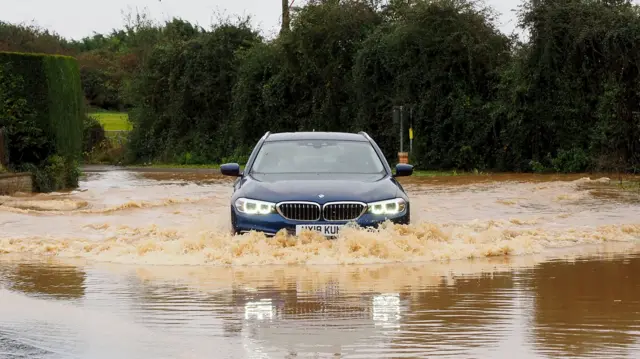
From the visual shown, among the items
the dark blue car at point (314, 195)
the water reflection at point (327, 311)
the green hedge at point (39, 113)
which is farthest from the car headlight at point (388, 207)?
the green hedge at point (39, 113)

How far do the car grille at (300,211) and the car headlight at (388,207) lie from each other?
595 millimetres

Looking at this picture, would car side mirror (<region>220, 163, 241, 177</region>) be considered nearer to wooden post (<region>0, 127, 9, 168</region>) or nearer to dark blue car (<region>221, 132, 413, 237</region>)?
dark blue car (<region>221, 132, 413, 237</region>)

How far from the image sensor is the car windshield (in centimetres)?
1338

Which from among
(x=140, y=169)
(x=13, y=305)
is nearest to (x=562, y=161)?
(x=140, y=169)

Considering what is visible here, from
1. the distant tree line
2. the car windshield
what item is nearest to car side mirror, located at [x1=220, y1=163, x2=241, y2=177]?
the car windshield

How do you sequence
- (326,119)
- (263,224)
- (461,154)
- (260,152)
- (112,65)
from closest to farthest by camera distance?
(263,224) → (260,152) → (461,154) → (326,119) → (112,65)

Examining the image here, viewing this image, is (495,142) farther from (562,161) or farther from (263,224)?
(263,224)

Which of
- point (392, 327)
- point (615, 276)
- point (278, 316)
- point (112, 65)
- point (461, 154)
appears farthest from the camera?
point (112, 65)

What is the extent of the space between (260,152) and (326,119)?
25948 mm

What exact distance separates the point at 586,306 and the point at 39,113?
18940mm

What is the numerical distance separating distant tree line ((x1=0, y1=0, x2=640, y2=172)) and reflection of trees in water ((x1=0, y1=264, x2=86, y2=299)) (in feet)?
69.8

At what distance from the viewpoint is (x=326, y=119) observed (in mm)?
39750

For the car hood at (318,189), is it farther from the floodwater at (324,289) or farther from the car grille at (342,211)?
the floodwater at (324,289)

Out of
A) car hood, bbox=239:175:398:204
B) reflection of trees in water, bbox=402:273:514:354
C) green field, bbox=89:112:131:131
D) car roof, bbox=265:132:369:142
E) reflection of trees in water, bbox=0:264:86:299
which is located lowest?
reflection of trees in water, bbox=0:264:86:299
